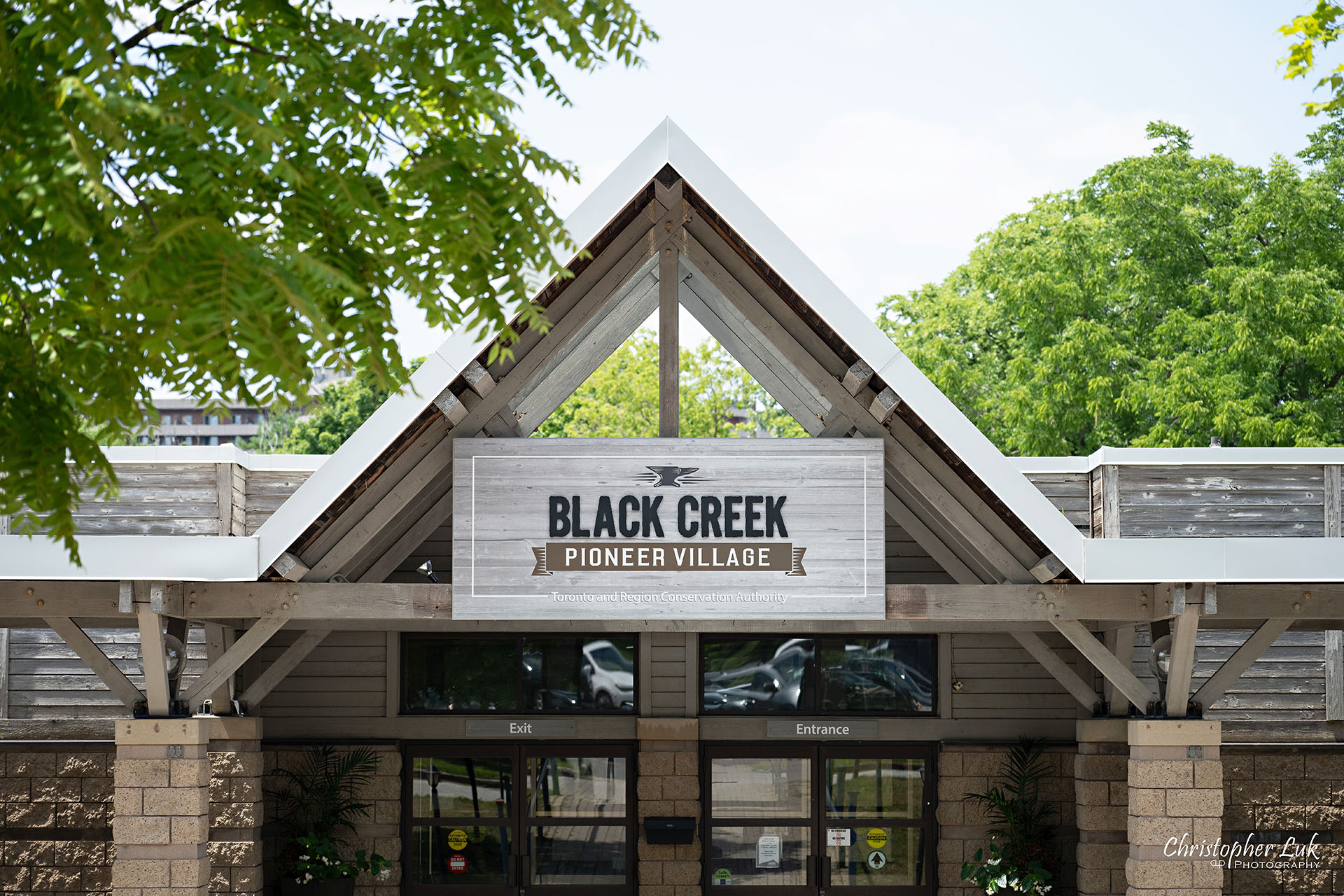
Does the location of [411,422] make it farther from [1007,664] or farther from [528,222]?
[1007,664]

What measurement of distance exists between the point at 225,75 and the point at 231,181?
0.32 metres

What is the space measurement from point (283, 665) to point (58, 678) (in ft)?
7.97

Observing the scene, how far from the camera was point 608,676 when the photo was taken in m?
11.2

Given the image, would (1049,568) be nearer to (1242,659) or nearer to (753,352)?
(1242,659)

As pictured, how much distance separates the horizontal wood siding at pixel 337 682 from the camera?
1096 cm

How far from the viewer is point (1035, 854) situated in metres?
10.2

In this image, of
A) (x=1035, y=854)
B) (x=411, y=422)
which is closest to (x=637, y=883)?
(x=1035, y=854)

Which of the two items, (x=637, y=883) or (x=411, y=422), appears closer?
(x=411, y=422)

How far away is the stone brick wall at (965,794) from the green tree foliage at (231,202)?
7.85 m

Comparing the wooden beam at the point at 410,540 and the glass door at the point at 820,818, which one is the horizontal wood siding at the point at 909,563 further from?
the wooden beam at the point at 410,540

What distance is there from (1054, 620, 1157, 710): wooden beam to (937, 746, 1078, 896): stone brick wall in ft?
9.92

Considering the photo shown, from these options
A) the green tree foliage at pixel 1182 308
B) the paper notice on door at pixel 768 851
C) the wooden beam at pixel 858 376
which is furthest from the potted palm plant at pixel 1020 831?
the green tree foliage at pixel 1182 308

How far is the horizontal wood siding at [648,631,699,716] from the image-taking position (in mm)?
11055

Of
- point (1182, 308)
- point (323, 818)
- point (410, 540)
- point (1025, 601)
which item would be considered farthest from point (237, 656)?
point (1182, 308)
